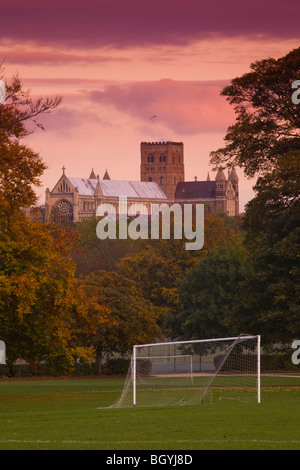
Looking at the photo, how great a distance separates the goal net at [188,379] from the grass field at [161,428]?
5.80 feet

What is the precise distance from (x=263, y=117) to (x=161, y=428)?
1149 inches

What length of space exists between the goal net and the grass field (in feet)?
5.80

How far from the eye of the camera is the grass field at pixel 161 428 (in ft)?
59.8

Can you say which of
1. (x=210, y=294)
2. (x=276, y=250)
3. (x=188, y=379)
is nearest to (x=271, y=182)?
(x=276, y=250)

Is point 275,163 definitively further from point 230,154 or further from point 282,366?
point 282,366

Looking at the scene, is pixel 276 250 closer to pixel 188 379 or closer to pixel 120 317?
pixel 188 379

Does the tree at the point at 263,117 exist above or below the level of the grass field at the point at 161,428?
above

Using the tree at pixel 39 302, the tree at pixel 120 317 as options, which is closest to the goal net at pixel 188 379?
the tree at pixel 39 302

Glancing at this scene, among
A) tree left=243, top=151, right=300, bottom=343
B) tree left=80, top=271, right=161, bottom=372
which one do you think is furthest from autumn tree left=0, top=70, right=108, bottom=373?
tree left=80, top=271, right=161, bottom=372

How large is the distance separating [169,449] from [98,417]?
7923 millimetres

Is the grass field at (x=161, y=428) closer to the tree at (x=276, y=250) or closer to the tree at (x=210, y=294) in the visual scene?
the tree at (x=276, y=250)

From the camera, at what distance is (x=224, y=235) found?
112188 mm

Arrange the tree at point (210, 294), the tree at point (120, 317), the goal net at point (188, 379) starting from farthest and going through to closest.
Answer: the tree at point (210, 294)
the tree at point (120, 317)
the goal net at point (188, 379)

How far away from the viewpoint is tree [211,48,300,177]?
46.5m
